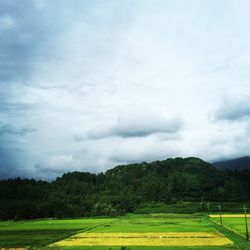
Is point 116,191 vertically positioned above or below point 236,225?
above

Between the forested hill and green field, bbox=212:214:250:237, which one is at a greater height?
the forested hill

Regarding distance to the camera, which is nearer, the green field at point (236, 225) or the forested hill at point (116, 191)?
the green field at point (236, 225)

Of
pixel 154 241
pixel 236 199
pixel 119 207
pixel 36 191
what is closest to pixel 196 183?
pixel 236 199

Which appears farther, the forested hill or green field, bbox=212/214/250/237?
the forested hill

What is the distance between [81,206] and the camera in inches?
5241

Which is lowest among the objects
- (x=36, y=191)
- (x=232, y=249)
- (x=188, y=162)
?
(x=232, y=249)

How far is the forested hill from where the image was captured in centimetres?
11338

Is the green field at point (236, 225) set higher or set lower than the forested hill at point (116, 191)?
lower

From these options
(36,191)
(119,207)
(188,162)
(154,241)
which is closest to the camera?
(154,241)

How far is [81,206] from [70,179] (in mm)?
60755

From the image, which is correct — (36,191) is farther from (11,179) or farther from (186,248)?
(186,248)

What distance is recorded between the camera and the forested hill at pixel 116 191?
113 meters

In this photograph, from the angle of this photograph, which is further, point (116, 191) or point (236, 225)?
point (116, 191)

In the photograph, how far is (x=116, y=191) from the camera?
155125 millimetres
